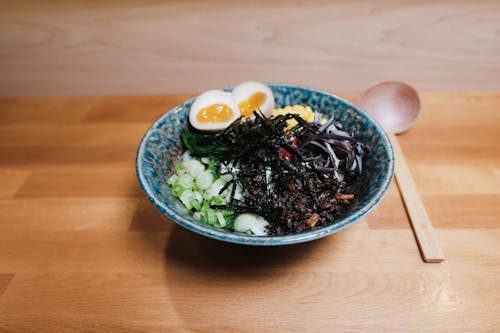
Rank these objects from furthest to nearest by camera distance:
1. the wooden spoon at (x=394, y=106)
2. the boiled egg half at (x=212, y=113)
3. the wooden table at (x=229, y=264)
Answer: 1. the wooden spoon at (x=394, y=106)
2. the boiled egg half at (x=212, y=113)
3. the wooden table at (x=229, y=264)

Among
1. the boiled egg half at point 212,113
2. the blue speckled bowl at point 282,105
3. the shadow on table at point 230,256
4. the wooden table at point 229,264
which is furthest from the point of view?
the boiled egg half at point 212,113

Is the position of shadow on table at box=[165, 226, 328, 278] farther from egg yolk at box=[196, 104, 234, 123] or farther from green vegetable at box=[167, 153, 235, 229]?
egg yolk at box=[196, 104, 234, 123]

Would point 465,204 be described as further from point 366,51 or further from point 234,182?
point 366,51

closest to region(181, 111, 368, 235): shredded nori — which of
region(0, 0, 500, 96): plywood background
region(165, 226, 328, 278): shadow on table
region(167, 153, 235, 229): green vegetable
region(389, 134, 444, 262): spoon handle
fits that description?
region(167, 153, 235, 229): green vegetable

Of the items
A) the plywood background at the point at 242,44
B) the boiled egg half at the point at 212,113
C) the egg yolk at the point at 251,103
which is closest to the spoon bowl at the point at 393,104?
the plywood background at the point at 242,44

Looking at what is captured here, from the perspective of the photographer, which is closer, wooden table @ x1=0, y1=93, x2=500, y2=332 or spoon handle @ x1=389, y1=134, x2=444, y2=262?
wooden table @ x1=0, y1=93, x2=500, y2=332

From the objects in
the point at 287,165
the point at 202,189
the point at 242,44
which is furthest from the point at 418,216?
the point at 242,44

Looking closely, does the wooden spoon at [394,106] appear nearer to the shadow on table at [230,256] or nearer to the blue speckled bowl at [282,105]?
the blue speckled bowl at [282,105]
